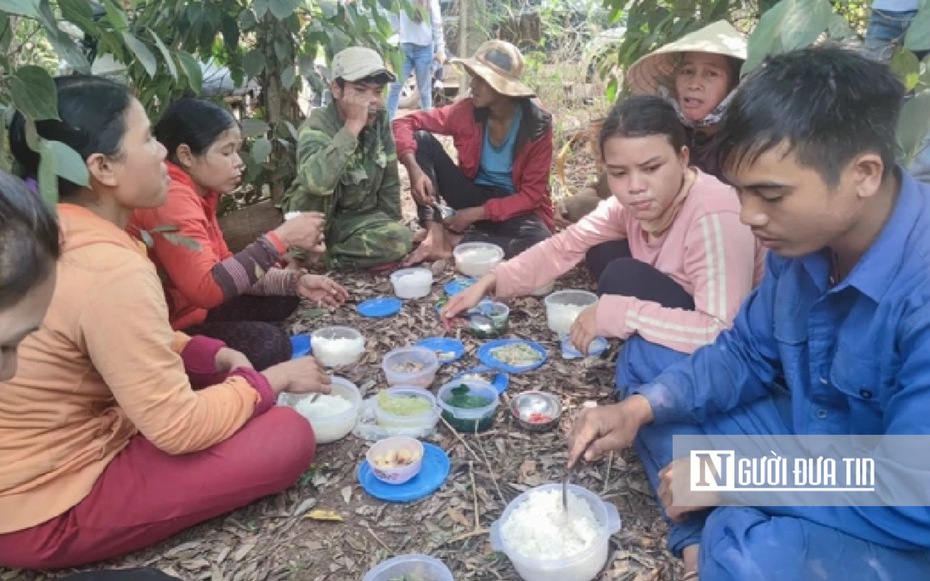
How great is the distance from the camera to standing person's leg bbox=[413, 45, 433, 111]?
616 centimetres

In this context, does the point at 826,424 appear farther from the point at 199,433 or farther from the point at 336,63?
the point at 336,63

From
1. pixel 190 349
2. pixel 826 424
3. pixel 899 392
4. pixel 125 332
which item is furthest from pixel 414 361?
pixel 899 392

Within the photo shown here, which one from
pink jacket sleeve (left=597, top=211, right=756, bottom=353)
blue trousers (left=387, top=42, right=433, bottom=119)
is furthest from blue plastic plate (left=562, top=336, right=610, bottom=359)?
blue trousers (left=387, top=42, right=433, bottom=119)

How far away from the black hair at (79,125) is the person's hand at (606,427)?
1401mm

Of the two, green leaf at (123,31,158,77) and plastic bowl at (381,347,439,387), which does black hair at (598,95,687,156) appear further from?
green leaf at (123,31,158,77)

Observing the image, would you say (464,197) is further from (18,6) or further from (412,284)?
(18,6)

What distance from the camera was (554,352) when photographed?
282 cm

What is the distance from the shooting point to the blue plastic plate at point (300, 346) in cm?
282

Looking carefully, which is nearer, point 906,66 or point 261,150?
point 906,66

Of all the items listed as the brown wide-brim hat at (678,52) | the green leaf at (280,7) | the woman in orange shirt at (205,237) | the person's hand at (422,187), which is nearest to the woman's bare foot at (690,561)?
the woman in orange shirt at (205,237)

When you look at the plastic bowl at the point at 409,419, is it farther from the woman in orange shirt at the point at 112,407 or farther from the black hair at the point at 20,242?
the black hair at the point at 20,242

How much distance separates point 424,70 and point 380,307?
362 cm

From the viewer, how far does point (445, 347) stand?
2844mm

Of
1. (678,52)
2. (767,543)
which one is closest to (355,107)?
(678,52)
